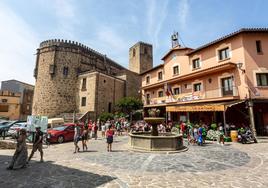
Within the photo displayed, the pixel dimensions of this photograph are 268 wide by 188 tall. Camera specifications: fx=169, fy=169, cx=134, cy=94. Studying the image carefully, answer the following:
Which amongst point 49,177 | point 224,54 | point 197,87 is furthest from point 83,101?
point 49,177

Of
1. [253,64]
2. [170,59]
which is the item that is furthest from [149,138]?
[170,59]

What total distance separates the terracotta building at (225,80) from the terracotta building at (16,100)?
131ft

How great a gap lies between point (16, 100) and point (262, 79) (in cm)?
5024

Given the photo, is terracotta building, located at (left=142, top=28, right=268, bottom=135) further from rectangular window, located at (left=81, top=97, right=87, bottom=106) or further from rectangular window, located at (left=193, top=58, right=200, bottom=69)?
rectangular window, located at (left=81, top=97, right=87, bottom=106)

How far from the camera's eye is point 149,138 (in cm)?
969

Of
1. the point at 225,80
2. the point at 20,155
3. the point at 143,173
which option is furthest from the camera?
the point at 225,80

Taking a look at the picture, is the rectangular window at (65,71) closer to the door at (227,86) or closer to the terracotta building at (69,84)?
the terracotta building at (69,84)

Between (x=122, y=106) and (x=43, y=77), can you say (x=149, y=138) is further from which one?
Result: (x=43, y=77)

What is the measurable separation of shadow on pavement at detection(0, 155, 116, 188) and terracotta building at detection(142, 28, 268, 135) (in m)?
11.9

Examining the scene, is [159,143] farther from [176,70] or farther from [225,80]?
[176,70]

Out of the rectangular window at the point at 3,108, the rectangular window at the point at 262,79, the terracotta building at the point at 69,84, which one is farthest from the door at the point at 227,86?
the rectangular window at the point at 3,108

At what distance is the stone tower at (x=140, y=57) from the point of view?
44.7m

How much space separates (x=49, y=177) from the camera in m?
5.67

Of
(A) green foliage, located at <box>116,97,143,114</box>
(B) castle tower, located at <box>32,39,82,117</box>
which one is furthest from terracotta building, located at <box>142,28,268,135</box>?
(B) castle tower, located at <box>32,39,82,117</box>
